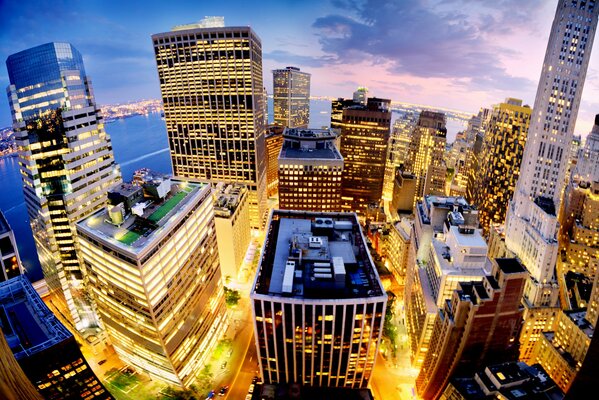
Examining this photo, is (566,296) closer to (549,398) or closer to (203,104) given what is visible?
(549,398)

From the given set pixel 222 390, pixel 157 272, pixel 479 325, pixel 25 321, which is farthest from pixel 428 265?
pixel 25 321

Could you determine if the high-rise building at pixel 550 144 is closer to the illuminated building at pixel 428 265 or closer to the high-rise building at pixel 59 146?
the illuminated building at pixel 428 265

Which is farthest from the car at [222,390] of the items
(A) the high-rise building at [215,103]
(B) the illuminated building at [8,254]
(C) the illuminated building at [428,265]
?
(A) the high-rise building at [215,103]

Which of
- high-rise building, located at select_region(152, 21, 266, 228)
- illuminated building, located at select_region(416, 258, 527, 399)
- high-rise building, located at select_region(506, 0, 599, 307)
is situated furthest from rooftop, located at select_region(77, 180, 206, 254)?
high-rise building, located at select_region(506, 0, 599, 307)

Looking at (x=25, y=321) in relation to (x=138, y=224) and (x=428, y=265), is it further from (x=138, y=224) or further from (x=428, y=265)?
(x=428, y=265)

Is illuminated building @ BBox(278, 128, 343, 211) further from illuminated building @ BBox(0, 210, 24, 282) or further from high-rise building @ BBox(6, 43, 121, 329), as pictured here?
illuminated building @ BBox(0, 210, 24, 282)
